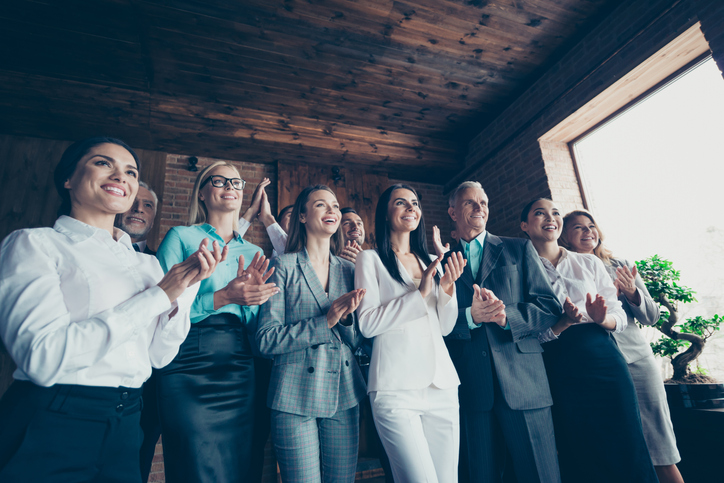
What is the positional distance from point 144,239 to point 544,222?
8.92 feet

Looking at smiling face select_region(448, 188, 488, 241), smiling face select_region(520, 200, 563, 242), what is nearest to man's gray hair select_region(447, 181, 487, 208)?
smiling face select_region(448, 188, 488, 241)

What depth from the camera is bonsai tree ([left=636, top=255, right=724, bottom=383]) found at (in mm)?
2875

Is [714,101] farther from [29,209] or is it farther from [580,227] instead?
[29,209]

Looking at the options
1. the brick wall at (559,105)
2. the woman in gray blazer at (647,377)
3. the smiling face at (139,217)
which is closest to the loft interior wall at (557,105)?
the brick wall at (559,105)

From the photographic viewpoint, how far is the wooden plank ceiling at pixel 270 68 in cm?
328

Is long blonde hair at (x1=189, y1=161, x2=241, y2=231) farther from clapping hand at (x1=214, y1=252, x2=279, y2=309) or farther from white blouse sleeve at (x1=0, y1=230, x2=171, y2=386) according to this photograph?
white blouse sleeve at (x1=0, y1=230, x2=171, y2=386)

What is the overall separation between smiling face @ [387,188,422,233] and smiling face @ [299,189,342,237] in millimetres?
314

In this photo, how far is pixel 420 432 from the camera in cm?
157

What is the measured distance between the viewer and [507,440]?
172 centimetres

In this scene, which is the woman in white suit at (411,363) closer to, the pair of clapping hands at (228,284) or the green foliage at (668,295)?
the pair of clapping hands at (228,284)

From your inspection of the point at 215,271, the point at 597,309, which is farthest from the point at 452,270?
the point at 215,271

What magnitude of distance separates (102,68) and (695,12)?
16.4 ft

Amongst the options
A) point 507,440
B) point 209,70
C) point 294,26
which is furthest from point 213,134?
point 507,440

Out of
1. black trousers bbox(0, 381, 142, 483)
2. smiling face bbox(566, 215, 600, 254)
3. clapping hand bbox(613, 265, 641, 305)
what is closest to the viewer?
black trousers bbox(0, 381, 142, 483)
